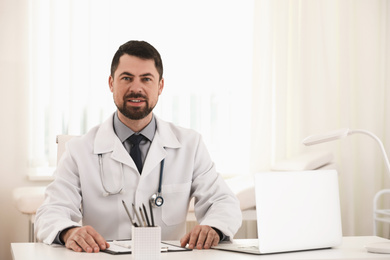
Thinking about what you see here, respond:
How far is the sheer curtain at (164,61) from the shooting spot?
13.0 ft

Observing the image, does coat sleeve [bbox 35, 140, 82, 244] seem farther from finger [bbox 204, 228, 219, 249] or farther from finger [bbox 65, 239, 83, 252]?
finger [bbox 204, 228, 219, 249]

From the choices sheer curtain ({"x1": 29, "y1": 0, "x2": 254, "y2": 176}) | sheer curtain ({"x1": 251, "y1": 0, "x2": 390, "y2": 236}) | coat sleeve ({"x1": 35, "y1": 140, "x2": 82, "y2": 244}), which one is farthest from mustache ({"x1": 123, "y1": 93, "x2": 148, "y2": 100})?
sheer curtain ({"x1": 251, "y1": 0, "x2": 390, "y2": 236})

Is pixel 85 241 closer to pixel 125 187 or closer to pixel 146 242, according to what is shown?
pixel 146 242

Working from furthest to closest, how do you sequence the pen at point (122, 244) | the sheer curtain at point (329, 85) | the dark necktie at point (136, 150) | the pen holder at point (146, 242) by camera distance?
the sheer curtain at point (329, 85) < the dark necktie at point (136, 150) < the pen at point (122, 244) < the pen holder at point (146, 242)

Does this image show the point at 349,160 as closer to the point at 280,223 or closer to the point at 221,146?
the point at 221,146

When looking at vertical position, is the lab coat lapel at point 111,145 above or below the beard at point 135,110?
below

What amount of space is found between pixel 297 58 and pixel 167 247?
2957 millimetres

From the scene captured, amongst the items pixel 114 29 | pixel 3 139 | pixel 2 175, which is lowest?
pixel 2 175

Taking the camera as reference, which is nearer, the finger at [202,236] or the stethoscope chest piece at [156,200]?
the finger at [202,236]

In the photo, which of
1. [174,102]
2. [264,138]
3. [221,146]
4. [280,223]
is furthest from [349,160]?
[280,223]

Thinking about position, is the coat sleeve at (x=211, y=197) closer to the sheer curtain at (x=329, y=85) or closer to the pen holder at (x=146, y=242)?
the pen holder at (x=146, y=242)

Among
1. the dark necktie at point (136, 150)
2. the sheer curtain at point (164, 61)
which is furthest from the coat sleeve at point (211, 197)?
the sheer curtain at point (164, 61)

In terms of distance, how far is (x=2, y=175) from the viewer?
3938mm

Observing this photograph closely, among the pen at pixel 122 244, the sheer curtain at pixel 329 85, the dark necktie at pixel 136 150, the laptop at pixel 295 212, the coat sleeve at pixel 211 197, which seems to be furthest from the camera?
the sheer curtain at pixel 329 85
